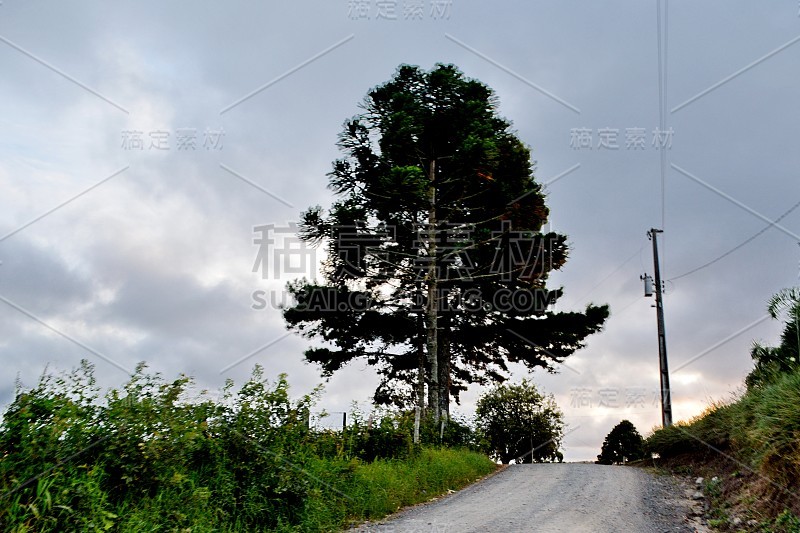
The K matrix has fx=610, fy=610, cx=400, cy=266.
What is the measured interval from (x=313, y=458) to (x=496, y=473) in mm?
8026


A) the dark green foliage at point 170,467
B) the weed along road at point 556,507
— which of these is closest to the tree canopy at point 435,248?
the weed along road at point 556,507

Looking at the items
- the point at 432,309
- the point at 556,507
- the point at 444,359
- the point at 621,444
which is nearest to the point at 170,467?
the point at 556,507

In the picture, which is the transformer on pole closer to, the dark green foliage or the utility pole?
the utility pole

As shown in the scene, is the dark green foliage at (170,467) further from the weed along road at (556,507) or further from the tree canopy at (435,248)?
the tree canopy at (435,248)

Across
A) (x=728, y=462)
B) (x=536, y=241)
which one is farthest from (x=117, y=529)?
(x=536, y=241)

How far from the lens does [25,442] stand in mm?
5340

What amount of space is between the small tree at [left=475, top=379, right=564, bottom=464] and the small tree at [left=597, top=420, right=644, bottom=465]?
216cm

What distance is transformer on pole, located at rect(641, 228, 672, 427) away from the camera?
20.8m

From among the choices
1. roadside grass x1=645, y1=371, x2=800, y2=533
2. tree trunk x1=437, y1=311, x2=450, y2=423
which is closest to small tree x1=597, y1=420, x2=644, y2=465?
tree trunk x1=437, y1=311, x2=450, y2=423

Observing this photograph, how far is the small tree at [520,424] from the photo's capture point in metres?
23.5

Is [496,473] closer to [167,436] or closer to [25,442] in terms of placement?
[167,436]

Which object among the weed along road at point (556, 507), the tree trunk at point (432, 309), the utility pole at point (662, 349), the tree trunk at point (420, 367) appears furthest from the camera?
the utility pole at point (662, 349)

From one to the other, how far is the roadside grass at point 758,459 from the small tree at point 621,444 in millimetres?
8132

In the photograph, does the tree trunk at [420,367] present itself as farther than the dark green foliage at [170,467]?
Yes
